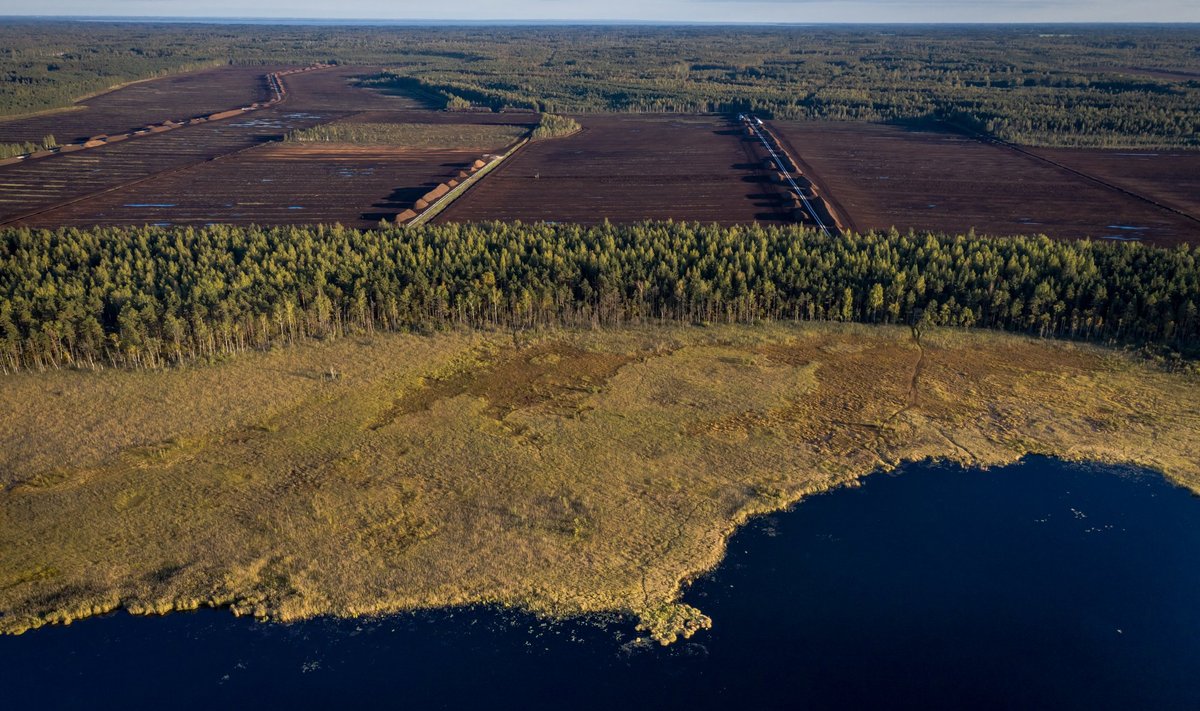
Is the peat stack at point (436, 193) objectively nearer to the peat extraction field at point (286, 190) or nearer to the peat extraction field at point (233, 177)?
the peat extraction field at point (286, 190)

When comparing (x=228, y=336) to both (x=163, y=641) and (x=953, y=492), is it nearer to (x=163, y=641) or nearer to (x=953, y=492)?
(x=163, y=641)

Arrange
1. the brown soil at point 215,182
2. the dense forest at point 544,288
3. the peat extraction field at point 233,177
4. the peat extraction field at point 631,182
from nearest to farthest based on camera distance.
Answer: the dense forest at point 544,288
the brown soil at point 215,182
the peat extraction field at point 233,177
the peat extraction field at point 631,182

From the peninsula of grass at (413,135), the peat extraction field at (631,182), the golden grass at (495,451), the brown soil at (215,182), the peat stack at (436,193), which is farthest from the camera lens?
the peninsula of grass at (413,135)

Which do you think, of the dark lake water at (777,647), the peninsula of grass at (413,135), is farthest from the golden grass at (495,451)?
the peninsula of grass at (413,135)

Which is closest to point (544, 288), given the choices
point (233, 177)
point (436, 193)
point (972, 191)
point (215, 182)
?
point (436, 193)

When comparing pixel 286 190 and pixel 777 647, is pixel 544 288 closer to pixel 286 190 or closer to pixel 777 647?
pixel 777 647

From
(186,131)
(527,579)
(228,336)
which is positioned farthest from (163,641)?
(186,131)
